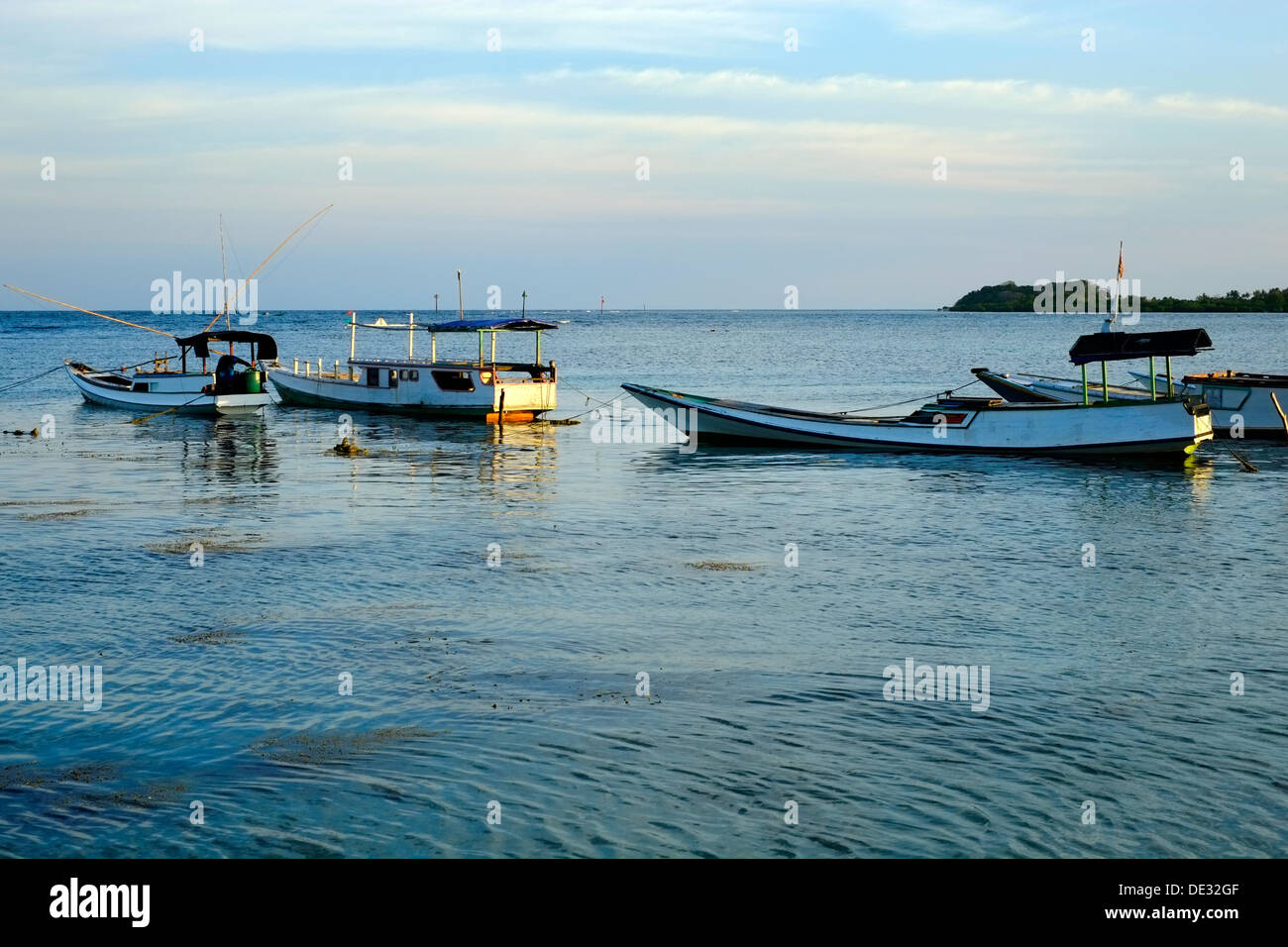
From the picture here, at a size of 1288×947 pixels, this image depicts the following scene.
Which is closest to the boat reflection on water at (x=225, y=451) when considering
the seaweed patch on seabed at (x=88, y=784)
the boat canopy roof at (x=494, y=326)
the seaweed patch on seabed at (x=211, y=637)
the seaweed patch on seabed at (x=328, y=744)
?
the boat canopy roof at (x=494, y=326)

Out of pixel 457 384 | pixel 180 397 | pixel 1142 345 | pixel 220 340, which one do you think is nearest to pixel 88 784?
pixel 1142 345

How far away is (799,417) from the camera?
3994cm

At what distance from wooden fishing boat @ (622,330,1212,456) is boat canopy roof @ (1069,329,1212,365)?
0.09 ft

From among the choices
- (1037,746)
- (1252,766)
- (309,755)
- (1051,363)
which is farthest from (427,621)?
(1051,363)

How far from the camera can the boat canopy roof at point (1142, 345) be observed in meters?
33.9

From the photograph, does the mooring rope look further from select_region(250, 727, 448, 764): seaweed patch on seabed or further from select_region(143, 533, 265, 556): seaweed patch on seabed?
select_region(250, 727, 448, 764): seaweed patch on seabed

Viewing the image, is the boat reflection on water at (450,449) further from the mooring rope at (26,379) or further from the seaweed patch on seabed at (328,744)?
the mooring rope at (26,379)

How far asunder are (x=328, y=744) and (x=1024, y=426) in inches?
1156

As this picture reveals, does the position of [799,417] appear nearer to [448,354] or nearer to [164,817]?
[164,817]

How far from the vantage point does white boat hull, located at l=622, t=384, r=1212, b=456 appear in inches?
1415

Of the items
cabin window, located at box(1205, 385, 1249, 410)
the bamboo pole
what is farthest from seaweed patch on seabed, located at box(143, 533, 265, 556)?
cabin window, located at box(1205, 385, 1249, 410)

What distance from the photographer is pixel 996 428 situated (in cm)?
3734

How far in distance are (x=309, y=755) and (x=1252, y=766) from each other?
849cm

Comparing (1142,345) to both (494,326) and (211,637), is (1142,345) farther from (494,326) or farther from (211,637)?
(211,637)
